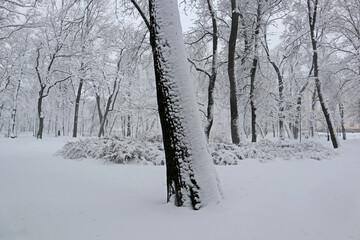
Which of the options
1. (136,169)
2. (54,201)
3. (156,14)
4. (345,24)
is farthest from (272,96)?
(54,201)

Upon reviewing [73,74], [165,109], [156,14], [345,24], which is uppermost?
[345,24]

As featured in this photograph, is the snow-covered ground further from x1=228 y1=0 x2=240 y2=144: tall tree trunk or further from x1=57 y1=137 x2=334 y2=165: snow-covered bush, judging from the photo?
x1=228 y1=0 x2=240 y2=144: tall tree trunk

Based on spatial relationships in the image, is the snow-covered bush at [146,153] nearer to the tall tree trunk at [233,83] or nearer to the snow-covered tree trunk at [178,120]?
the tall tree trunk at [233,83]

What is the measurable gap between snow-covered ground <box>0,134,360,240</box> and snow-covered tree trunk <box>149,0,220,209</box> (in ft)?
0.80

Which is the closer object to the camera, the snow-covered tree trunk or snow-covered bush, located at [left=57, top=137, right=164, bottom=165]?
the snow-covered tree trunk

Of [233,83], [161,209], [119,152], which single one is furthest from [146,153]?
[233,83]

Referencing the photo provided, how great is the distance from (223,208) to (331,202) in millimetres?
1648

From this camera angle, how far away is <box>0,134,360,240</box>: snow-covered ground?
2.16 metres

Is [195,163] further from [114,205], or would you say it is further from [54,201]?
[54,201]

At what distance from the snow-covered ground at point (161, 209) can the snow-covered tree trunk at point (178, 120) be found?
24 cm

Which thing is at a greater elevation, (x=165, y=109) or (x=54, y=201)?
(x=165, y=109)

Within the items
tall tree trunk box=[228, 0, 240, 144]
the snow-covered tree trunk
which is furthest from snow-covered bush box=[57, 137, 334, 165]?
the snow-covered tree trunk

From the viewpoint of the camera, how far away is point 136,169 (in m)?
A: 5.19

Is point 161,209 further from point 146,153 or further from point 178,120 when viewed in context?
point 146,153
